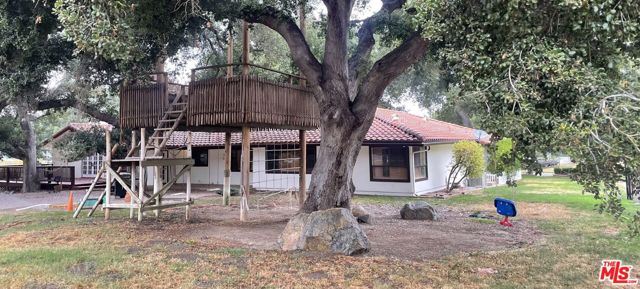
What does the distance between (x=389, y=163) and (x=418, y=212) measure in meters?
7.62

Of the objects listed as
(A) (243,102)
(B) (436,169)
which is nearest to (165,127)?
(A) (243,102)

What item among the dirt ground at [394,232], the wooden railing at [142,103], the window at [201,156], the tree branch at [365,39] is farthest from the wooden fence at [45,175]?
the tree branch at [365,39]

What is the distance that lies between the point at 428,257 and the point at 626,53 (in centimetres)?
412

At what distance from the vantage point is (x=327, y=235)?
7.70 m

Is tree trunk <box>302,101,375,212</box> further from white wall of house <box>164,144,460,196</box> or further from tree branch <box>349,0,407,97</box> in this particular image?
white wall of house <box>164,144,460,196</box>

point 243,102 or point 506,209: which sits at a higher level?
point 243,102

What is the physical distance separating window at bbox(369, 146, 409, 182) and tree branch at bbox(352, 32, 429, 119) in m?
9.32

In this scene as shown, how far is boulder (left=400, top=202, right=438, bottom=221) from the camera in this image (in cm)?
1177

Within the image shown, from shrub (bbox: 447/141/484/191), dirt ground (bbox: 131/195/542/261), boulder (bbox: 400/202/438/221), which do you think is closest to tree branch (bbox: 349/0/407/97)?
boulder (bbox: 400/202/438/221)

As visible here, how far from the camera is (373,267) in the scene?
652 cm

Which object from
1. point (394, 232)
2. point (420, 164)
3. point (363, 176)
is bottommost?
point (394, 232)

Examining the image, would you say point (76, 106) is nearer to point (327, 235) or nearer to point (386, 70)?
point (386, 70)

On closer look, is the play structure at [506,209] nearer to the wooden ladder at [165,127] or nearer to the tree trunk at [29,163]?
the wooden ladder at [165,127]

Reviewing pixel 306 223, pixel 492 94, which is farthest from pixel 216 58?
pixel 492 94
